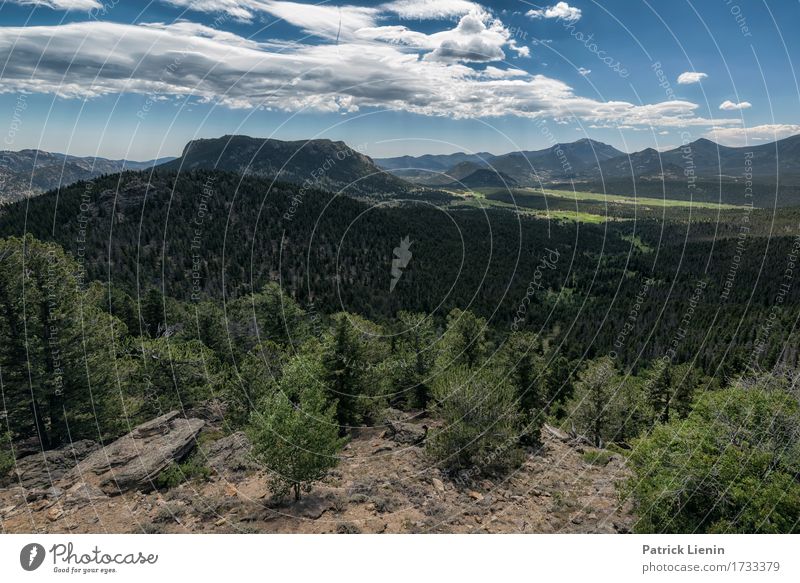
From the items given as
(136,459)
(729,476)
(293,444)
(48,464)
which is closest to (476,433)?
(293,444)

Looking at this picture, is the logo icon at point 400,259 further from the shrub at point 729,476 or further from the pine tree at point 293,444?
the shrub at point 729,476

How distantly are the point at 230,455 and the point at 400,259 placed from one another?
14020 centimetres

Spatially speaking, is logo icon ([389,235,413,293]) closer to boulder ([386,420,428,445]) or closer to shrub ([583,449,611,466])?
boulder ([386,420,428,445])

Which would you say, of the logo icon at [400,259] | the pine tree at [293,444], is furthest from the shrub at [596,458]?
the logo icon at [400,259]

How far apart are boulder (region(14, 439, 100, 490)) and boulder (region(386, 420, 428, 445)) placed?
A: 18343 mm

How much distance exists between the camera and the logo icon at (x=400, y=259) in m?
147

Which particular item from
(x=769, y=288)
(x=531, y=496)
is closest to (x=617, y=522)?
(x=531, y=496)

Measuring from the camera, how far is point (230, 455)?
25.3 meters

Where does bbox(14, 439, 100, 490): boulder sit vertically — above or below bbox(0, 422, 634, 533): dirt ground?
above

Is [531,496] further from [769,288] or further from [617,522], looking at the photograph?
[769,288]

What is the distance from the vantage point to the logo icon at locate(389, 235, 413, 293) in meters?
147
